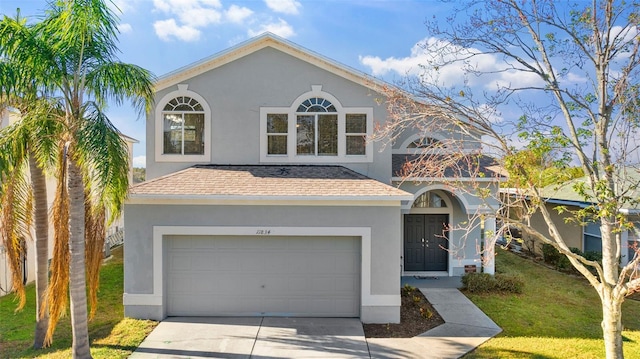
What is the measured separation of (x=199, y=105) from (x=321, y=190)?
19.3 feet

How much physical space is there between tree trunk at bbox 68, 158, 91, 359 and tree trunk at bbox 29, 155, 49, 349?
1.35 meters

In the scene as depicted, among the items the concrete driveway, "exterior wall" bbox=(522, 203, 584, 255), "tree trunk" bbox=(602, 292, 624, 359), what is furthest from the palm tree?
"exterior wall" bbox=(522, 203, 584, 255)

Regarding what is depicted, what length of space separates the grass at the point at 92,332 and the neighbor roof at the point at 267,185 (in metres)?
3.39

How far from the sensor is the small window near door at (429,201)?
1433 cm

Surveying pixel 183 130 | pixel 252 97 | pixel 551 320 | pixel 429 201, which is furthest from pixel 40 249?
pixel 551 320

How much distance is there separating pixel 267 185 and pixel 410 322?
18.0 feet

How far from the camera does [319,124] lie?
1238cm

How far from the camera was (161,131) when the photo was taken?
1231 cm

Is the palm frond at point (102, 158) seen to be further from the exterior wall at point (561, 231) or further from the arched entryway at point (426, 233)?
the exterior wall at point (561, 231)

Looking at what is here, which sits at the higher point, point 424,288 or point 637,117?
point 637,117

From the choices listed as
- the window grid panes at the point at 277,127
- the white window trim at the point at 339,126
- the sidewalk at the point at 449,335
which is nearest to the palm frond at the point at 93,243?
the white window trim at the point at 339,126

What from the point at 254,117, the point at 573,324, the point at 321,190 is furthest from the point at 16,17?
the point at 573,324

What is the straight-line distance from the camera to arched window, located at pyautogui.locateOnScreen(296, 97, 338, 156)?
40.5 feet

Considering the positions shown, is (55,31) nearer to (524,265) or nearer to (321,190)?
(321,190)
